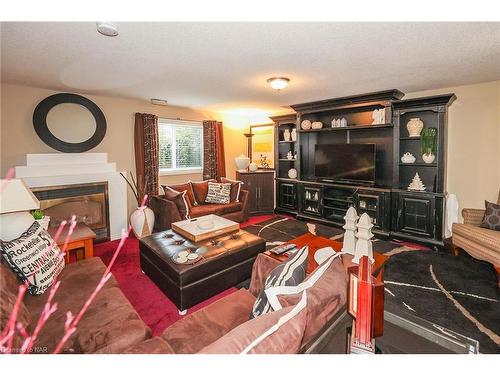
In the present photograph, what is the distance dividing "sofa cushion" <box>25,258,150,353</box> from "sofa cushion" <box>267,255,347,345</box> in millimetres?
828

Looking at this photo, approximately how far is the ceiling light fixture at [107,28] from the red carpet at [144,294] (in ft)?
7.50

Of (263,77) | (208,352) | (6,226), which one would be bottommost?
(208,352)

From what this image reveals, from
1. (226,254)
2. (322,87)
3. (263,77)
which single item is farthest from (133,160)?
(322,87)

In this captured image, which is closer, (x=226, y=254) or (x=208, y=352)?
(x=208, y=352)

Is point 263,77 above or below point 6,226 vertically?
above

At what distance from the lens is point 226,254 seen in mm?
2346

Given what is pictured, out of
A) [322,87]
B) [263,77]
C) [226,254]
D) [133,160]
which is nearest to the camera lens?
[226,254]

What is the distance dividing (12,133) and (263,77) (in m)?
3.47

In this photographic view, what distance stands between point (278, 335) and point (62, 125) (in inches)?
171

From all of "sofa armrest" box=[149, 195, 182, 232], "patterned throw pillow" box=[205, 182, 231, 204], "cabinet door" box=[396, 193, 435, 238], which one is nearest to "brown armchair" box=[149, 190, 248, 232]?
"sofa armrest" box=[149, 195, 182, 232]

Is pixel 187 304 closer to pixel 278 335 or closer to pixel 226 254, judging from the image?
pixel 226 254

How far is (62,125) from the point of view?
149 inches
